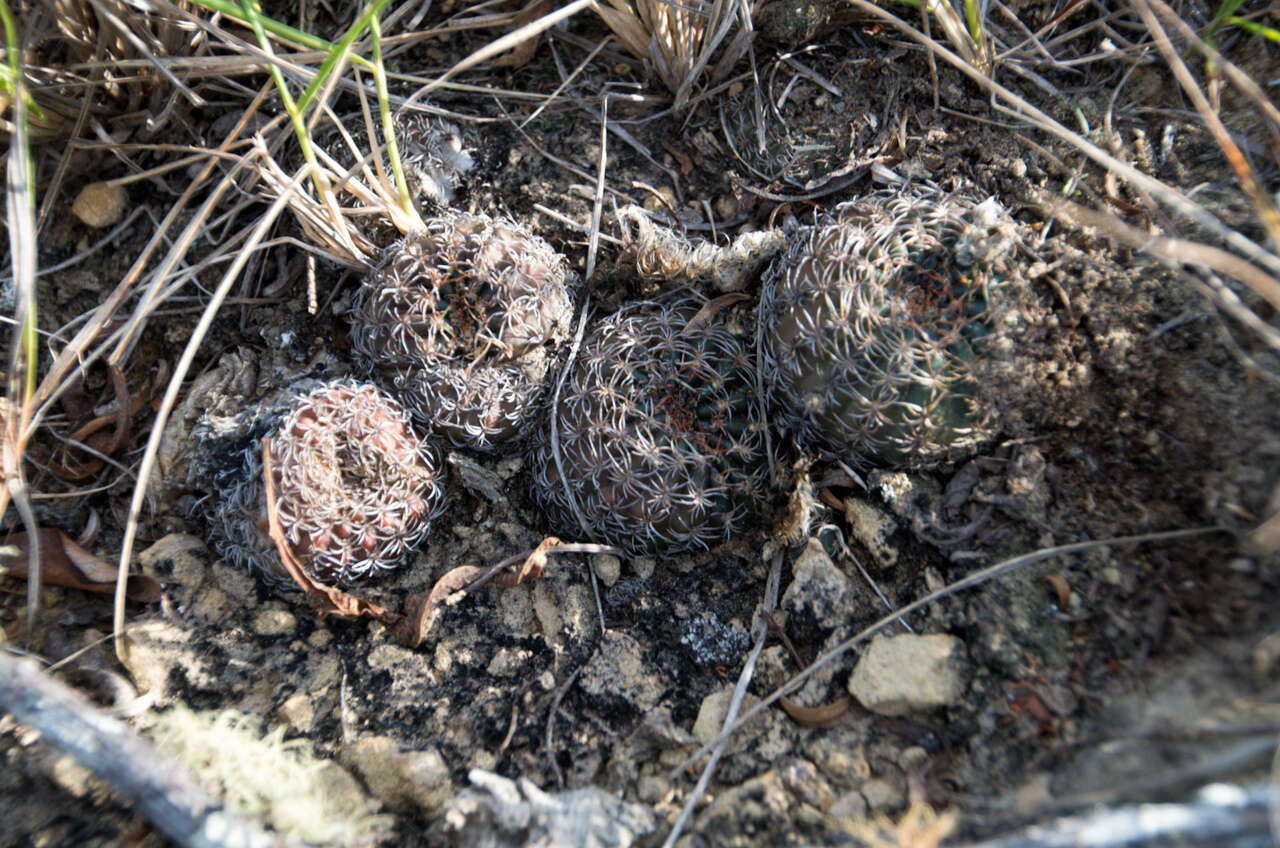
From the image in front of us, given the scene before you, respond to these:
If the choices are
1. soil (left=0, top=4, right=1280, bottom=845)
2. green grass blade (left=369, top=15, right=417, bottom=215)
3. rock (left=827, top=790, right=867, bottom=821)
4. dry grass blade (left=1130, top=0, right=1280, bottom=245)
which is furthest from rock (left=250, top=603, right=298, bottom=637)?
dry grass blade (left=1130, top=0, right=1280, bottom=245)

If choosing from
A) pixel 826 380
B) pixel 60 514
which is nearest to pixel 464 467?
pixel 826 380

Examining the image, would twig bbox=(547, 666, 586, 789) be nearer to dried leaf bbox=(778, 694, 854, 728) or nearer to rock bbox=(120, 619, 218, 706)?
dried leaf bbox=(778, 694, 854, 728)

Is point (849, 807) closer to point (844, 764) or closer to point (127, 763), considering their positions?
point (844, 764)

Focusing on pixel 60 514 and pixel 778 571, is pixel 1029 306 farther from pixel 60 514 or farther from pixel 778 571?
pixel 60 514

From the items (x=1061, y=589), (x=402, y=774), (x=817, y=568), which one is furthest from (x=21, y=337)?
(x=1061, y=589)

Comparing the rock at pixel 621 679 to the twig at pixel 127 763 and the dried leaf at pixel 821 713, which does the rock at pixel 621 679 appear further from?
the twig at pixel 127 763

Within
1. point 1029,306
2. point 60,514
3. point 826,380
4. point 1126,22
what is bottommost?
point 60,514
